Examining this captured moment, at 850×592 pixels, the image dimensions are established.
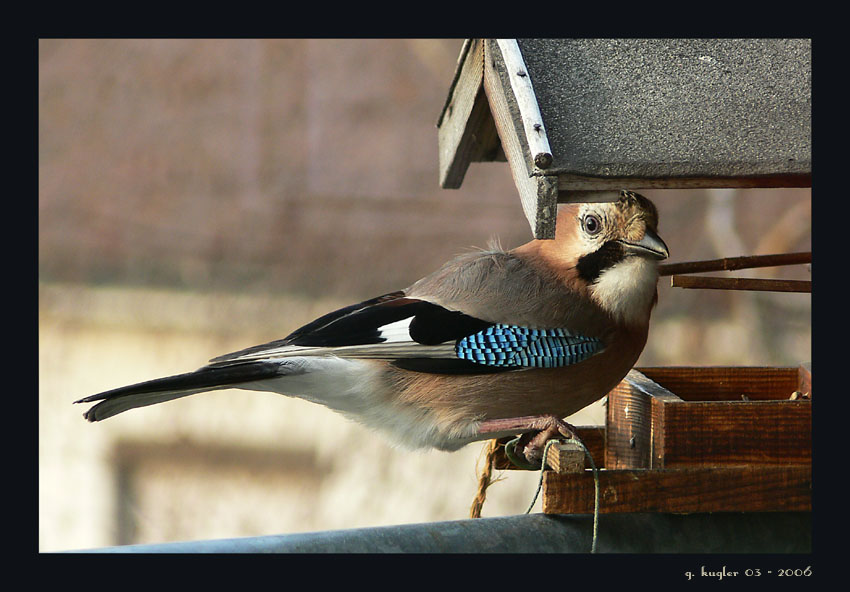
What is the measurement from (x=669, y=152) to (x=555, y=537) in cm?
86

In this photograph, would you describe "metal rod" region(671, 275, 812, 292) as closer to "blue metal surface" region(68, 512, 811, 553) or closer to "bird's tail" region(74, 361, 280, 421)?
"blue metal surface" region(68, 512, 811, 553)

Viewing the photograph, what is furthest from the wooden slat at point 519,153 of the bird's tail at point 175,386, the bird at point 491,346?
the bird's tail at point 175,386

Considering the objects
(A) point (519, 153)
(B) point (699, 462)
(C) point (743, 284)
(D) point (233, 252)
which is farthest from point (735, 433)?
(D) point (233, 252)

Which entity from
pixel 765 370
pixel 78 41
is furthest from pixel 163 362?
pixel 765 370

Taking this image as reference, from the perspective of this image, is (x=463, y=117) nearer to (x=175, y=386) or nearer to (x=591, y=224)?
(x=591, y=224)

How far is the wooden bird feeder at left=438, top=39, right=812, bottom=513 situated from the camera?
2131mm

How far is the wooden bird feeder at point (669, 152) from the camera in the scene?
2131 millimetres

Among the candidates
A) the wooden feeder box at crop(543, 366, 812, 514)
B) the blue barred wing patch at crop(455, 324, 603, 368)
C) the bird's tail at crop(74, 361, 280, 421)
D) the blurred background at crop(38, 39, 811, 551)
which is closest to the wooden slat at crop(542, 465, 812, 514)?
the wooden feeder box at crop(543, 366, 812, 514)

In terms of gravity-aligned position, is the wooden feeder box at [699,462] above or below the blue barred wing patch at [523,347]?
below

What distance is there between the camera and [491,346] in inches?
99.0

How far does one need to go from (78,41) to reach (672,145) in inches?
158

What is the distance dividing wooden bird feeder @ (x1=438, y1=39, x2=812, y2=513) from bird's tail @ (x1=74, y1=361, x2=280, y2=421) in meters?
0.73

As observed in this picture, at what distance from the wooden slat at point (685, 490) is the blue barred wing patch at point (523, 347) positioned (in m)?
0.34

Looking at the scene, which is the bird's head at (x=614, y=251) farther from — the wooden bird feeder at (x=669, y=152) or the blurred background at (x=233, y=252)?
the blurred background at (x=233, y=252)
